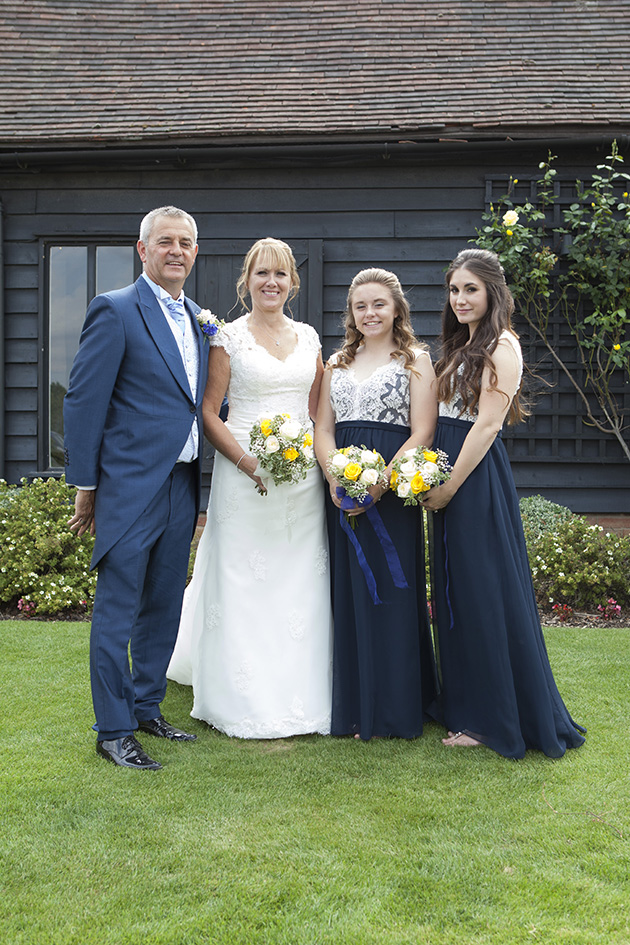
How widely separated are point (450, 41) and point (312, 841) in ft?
27.3

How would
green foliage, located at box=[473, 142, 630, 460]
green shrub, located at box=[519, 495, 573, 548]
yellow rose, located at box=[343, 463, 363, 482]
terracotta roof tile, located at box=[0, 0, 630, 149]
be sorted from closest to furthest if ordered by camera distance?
yellow rose, located at box=[343, 463, 363, 482] → green shrub, located at box=[519, 495, 573, 548] → green foliage, located at box=[473, 142, 630, 460] → terracotta roof tile, located at box=[0, 0, 630, 149]

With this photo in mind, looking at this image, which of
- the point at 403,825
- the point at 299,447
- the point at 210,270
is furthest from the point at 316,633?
the point at 210,270

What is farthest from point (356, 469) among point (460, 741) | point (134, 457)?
point (460, 741)

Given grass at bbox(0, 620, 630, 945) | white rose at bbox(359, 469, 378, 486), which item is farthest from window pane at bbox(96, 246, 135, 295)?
white rose at bbox(359, 469, 378, 486)

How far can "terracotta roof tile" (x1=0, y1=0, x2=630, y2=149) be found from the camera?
7480 millimetres

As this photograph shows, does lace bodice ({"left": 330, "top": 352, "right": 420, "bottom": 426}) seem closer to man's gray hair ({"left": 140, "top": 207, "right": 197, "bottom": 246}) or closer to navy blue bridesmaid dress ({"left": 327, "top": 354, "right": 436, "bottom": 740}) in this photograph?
navy blue bridesmaid dress ({"left": 327, "top": 354, "right": 436, "bottom": 740})

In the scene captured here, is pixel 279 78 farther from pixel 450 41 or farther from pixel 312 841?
pixel 312 841

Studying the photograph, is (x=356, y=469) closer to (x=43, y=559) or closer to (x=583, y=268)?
(x=43, y=559)

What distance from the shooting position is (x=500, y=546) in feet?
11.4

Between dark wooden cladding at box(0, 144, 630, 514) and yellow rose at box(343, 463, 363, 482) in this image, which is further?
dark wooden cladding at box(0, 144, 630, 514)

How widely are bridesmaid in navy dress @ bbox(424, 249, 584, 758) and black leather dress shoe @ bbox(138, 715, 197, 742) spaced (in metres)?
1.18

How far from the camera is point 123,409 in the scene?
3.38m

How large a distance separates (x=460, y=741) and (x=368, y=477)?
128 centimetres

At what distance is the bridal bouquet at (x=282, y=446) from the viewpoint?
3.49m
